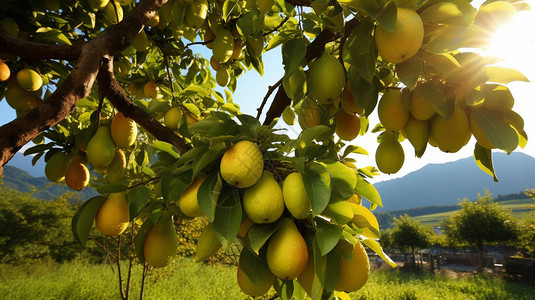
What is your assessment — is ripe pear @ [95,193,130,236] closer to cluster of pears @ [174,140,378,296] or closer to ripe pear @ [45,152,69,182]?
cluster of pears @ [174,140,378,296]

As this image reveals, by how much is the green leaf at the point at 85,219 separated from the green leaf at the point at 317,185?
27.2 inches

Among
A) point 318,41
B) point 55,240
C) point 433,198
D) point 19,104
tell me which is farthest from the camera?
point 433,198

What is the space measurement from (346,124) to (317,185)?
2.25 feet

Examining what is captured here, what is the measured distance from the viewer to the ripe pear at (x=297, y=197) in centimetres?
66

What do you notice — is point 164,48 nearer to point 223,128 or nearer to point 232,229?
point 223,128

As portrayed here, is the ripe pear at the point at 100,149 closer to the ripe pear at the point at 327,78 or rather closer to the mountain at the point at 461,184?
the ripe pear at the point at 327,78

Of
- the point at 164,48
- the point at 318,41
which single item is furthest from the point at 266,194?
the point at 164,48

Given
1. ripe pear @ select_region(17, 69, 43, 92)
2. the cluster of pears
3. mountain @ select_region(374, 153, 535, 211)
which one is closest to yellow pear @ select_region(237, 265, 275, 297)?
the cluster of pears

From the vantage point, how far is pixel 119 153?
1632mm

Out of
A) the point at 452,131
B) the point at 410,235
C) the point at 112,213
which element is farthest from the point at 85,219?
the point at 410,235

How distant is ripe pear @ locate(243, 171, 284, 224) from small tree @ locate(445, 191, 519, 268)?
17.3 metres

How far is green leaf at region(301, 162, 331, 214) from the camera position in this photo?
0.62 meters

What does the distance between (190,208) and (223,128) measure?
0.23m

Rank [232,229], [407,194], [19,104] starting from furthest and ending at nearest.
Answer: [407,194]
[19,104]
[232,229]
